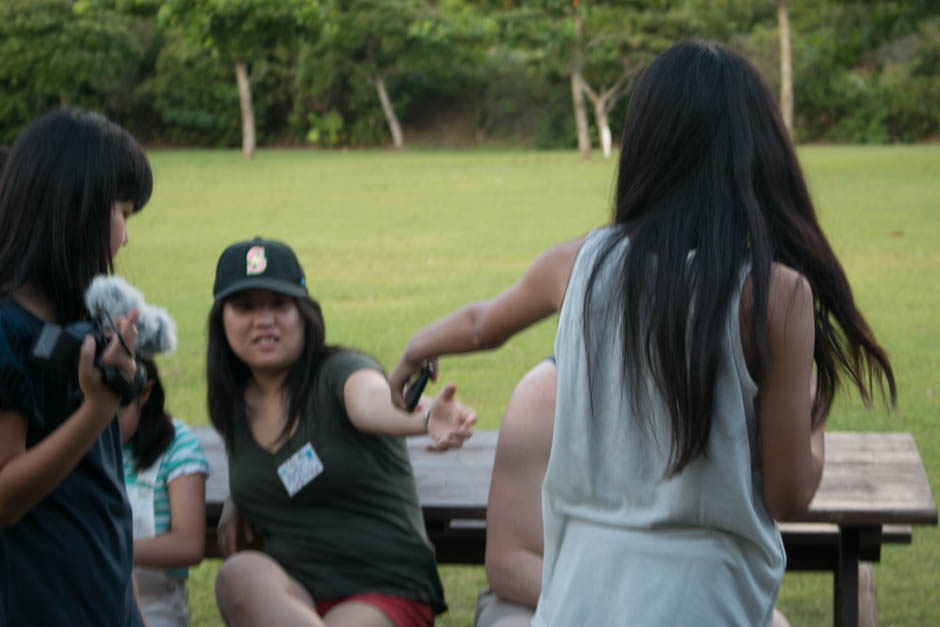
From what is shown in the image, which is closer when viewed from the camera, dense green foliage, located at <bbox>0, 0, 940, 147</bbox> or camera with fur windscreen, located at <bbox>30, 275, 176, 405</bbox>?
camera with fur windscreen, located at <bbox>30, 275, 176, 405</bbox>

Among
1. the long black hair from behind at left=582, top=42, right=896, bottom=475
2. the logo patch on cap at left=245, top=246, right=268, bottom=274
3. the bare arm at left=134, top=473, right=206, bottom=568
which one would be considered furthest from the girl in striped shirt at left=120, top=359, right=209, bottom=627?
the long black hair from behind at left=582, top=42, right=896, bottom=475

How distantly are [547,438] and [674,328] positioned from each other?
1143mm

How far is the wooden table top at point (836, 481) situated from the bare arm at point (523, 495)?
45cm

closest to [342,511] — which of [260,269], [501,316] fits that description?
[260,269]

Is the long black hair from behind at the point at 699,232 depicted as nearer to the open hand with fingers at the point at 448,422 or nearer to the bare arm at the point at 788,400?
the bare arm at the point at 788,400

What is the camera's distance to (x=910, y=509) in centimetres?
300

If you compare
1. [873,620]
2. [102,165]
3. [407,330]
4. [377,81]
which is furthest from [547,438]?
[377,81]

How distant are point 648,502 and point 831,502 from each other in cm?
154

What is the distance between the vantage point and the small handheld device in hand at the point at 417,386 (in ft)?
7.84

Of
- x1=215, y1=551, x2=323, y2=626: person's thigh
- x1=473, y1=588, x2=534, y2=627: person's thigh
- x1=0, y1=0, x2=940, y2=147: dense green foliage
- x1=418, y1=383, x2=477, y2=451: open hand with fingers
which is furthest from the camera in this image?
x1=0, y1=0, x2=940, y2=147: dense green foliage

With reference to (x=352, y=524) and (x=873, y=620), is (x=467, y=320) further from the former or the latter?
(x=873, y=620)

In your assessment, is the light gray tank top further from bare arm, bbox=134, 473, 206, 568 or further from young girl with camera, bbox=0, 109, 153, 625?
Answer: bare arm, bbox=134, 473, 206, 568

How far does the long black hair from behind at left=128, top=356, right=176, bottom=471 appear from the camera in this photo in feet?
9.93

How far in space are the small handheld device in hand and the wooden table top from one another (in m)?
0.82
